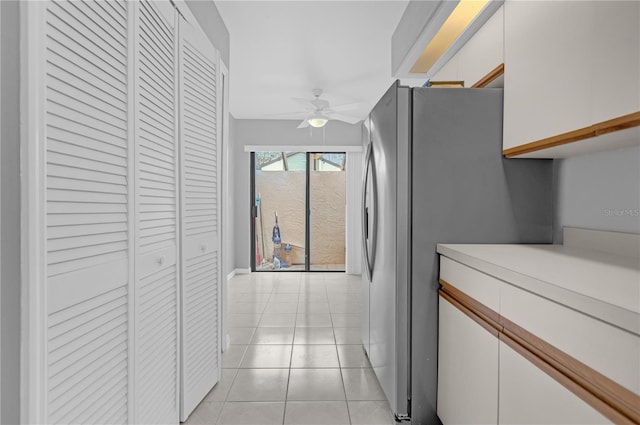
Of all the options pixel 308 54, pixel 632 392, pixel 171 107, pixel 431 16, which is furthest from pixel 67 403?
pixel 308 54

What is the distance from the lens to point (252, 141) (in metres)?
5.92

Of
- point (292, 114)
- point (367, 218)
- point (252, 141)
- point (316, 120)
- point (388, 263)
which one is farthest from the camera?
point (252, 141)

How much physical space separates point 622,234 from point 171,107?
198 centimetres

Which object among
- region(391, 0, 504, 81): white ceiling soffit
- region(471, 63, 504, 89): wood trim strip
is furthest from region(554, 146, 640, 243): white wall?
region(391, 0, 504, 81): white ceiling soffit

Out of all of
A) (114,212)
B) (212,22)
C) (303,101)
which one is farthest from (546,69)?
(303,101)

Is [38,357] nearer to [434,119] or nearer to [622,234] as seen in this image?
[434,119]

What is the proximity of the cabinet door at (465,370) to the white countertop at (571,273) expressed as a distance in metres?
0.26

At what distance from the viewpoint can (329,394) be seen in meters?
2.14

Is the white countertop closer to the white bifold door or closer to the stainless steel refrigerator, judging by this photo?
the stainless steel refrigerator

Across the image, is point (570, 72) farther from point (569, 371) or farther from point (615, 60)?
point (569, 371)

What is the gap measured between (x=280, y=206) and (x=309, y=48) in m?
3.21

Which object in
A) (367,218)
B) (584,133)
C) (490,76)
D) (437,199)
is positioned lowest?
(367,218)

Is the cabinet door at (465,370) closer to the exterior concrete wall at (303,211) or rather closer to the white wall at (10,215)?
the white wall at (10,215)

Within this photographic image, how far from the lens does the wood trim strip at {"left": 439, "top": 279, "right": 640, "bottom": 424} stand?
0.73m
